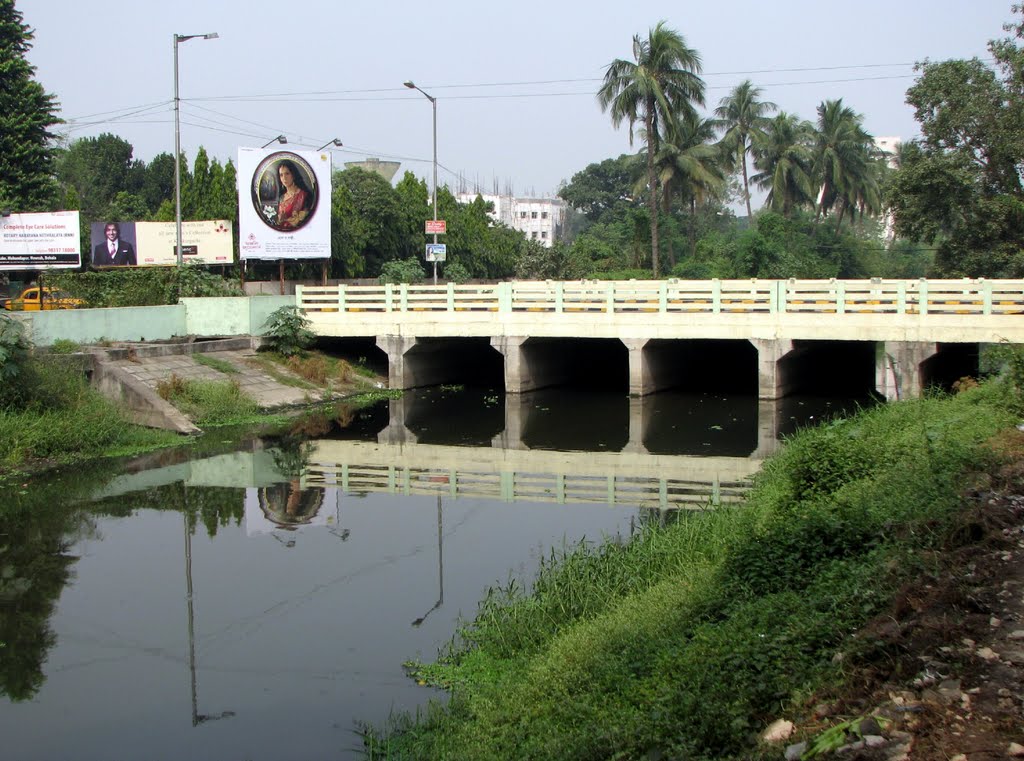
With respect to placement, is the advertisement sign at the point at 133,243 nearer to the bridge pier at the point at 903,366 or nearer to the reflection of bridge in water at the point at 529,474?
the reflection of bridge in water at the point at 529,474

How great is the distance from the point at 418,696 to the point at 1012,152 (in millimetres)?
31704

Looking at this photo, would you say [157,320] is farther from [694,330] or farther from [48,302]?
[694,330]

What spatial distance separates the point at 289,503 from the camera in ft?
63.1

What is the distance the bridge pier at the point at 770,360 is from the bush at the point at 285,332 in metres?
13.2

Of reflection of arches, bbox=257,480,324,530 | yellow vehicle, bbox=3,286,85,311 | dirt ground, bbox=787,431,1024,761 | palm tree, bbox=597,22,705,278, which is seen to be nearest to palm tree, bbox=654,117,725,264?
palm tree, bbox=597,22,705,278

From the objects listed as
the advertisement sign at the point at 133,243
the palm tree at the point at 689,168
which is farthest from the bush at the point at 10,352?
the palm tree at the point at 689,168

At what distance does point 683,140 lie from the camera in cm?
5600

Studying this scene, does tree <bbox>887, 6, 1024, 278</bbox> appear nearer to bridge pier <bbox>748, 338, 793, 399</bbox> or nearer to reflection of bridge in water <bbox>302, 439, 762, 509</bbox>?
bridge pier <bbox>748, 338, 793, 399</bbox>

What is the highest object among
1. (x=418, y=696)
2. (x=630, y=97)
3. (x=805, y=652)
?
(x=630, y=97)

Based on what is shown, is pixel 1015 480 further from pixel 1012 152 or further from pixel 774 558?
pixel 1012 152

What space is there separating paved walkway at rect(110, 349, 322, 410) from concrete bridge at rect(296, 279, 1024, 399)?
3.50 meters

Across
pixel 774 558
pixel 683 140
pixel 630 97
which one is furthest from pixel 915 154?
pixel 774 558

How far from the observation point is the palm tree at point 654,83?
4888 centimetres

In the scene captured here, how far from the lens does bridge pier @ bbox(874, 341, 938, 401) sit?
2758 centimetres
